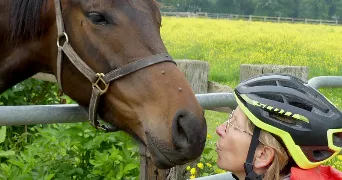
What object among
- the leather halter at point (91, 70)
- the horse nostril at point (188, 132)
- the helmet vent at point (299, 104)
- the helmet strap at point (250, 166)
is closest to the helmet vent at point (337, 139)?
the helmet vent at point (299, 104)

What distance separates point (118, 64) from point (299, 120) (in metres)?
0.90

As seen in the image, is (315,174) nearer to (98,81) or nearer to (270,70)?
(98,81)

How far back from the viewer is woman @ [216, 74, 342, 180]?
1890mm

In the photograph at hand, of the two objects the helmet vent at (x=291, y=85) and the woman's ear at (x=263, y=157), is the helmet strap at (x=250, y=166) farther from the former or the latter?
the helmet vent at (x=291, y=85)

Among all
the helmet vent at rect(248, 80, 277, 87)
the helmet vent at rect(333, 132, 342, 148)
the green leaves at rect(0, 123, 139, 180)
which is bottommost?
the green leaves at rect(0, 123, 139, 180)

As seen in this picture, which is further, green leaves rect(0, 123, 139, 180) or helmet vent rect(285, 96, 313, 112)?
green leaves rect(0, 123, 139, 180)

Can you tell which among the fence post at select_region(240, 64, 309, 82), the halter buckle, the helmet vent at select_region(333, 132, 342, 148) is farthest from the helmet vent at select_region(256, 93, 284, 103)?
the fence post at select_region(240, 64, 309, 82)

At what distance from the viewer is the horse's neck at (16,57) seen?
108 inches

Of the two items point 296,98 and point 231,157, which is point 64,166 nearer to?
point 231,157

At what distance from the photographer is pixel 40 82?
16.3 feet

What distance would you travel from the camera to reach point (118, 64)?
2.44 meters

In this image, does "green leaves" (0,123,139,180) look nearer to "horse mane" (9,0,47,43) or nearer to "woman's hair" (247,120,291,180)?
"horse mane" (9,0,47,43)

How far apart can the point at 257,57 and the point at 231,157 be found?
51.7 feet

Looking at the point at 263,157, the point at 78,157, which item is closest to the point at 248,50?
the point at 78,157
